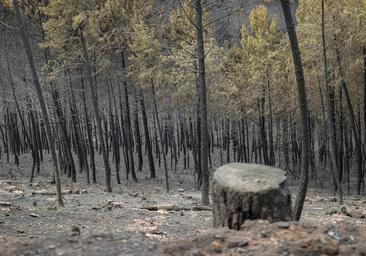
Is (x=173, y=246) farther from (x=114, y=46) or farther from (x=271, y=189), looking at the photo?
(x=114, y=46)

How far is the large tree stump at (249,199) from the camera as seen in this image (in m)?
4.50

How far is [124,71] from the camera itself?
20.6m

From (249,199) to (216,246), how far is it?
0.73 m

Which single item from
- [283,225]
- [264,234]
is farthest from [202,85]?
[264,234]

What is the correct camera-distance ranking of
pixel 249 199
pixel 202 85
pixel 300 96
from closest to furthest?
pixel 249 199, pixel 300 96, pixel 202 85

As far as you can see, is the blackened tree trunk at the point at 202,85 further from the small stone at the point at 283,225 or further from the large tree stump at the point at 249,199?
the small stone at the point at 283,225

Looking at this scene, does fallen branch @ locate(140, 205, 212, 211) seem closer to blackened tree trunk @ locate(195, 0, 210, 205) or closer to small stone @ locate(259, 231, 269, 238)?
blackened tree trunk @ locate(195, 0, 210, 205)

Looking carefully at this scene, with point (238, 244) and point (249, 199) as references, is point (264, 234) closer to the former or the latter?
point (238, 244)

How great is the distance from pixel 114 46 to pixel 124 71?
1.26m

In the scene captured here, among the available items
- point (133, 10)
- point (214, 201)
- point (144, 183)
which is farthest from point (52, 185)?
point (214, 201)

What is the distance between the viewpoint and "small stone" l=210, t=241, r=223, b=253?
12.9ft

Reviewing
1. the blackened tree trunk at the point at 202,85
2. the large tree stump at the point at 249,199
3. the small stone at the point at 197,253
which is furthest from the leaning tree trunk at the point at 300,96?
the blackened tree trunk at the point at 202,85

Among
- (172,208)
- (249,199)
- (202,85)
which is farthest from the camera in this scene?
(172,208)

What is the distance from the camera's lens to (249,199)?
4496mm
